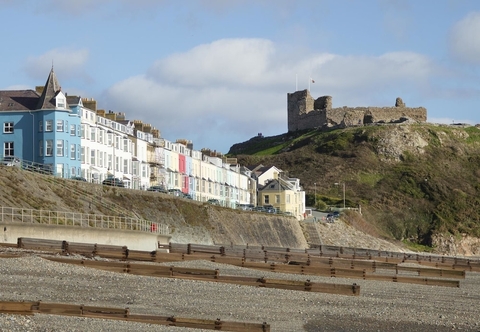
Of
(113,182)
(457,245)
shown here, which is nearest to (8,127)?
(113,182)

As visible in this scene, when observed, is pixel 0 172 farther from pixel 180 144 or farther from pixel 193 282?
pixel 180 144

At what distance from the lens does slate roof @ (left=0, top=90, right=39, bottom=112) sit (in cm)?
7044

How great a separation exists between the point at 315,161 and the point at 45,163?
80.3 metres

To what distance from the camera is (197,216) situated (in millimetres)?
76688

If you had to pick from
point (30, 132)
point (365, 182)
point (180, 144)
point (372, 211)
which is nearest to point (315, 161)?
point (365, 182)

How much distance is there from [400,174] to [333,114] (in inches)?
1309

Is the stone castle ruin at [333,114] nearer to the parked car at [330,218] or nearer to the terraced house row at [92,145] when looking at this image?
the parked car at [330,218]

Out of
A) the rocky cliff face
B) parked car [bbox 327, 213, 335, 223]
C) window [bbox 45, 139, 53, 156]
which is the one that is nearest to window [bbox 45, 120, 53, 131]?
window [bbox 45, 139, 53, 156]

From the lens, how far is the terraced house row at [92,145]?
6931 cm

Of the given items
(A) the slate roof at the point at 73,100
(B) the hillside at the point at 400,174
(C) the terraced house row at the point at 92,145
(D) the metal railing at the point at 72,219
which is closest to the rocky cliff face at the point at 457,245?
(B) the hillside at the point at 400,174

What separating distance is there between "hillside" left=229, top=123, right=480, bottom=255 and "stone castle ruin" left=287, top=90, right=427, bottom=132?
12.5 feet

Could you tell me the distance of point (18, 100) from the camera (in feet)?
233

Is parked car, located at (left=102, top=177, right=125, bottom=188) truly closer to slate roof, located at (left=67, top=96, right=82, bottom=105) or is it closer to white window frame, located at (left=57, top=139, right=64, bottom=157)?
white window frame, located at (left=57, top=139, right=64, bottom=157)

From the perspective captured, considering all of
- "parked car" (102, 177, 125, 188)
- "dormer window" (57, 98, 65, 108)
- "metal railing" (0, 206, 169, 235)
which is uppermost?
"dormer window" (57, 98, 65, 108)
